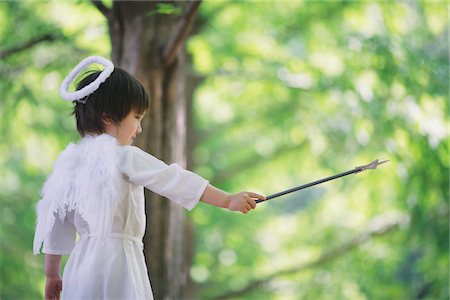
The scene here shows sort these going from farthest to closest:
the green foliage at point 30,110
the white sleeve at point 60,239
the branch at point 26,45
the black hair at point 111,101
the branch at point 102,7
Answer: the green foliage at point 30,110
the branch at point 26,45
the branch at point 102,7
the white sleeve at point 60,239
the black hair at point 111,101

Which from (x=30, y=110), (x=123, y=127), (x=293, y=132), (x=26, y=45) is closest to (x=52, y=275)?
(x=123, y=127)

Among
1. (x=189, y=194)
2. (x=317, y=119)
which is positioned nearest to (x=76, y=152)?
(x=189, y=194)

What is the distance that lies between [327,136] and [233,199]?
4.50 metres

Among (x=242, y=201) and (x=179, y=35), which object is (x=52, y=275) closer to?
(x=242, y=201)

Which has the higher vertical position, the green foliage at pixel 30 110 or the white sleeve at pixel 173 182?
the green foliage at pixel 30 110

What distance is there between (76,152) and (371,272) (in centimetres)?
543

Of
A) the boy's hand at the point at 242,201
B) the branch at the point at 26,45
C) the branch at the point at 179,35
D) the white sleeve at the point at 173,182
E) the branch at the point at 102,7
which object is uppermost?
the branch at the point at 26,45

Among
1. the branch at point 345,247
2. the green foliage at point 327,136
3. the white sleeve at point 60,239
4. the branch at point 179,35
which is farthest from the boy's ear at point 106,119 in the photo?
the branch at point 345,247

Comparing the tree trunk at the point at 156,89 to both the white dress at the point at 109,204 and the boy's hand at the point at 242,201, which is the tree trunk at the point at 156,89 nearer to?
the white dress at the point at 109,204

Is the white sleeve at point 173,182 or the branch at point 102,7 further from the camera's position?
the branch at point 102,7

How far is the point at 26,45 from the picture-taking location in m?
4.92

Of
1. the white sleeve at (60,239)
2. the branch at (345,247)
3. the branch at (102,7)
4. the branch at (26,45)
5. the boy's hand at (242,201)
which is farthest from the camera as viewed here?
the branch at (345,247)

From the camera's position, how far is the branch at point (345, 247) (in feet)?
24.3

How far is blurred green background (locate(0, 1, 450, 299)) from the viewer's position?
19.7ft
